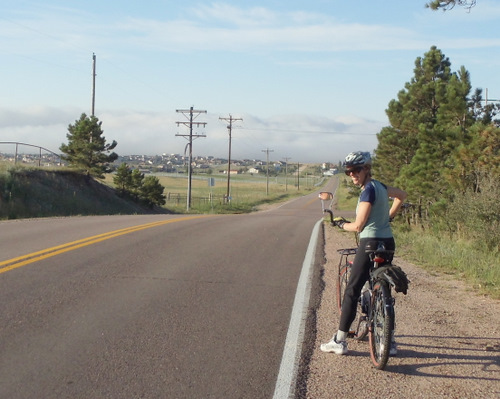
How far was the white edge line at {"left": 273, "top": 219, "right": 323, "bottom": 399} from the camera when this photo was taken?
4984mm

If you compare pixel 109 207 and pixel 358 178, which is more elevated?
pixel 358 178

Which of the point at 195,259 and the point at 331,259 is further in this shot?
the point at 331,259

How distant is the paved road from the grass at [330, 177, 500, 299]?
2.52 meters

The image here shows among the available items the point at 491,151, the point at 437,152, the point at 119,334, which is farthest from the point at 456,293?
the point at 437,152

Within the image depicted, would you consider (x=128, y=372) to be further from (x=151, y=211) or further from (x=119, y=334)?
(x=151, y=211)

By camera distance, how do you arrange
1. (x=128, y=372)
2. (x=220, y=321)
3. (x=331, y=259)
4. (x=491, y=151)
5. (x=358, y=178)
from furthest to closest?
(x=491, y=151), (x=331, y=259), (x=220, y=321), (x=358, y=178), (x=128, y=372)

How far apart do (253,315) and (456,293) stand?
3404mm

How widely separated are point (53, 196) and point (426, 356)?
109 ft

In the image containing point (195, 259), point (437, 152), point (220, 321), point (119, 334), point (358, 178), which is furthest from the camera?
point (437, 152)

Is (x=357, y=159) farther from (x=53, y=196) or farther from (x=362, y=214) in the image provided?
(x=53, y=196)

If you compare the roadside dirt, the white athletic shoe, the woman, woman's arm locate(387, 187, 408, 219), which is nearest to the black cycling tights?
the woman

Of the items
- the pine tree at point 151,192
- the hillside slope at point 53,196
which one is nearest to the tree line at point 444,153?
the hillside slope at point 53,196

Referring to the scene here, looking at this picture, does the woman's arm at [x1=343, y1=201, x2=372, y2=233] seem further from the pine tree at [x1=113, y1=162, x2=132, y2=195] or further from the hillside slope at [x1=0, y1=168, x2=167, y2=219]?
the pine tree at [x1=113, y1=162, x2=132, y2=195]

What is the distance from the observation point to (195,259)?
11438mm
